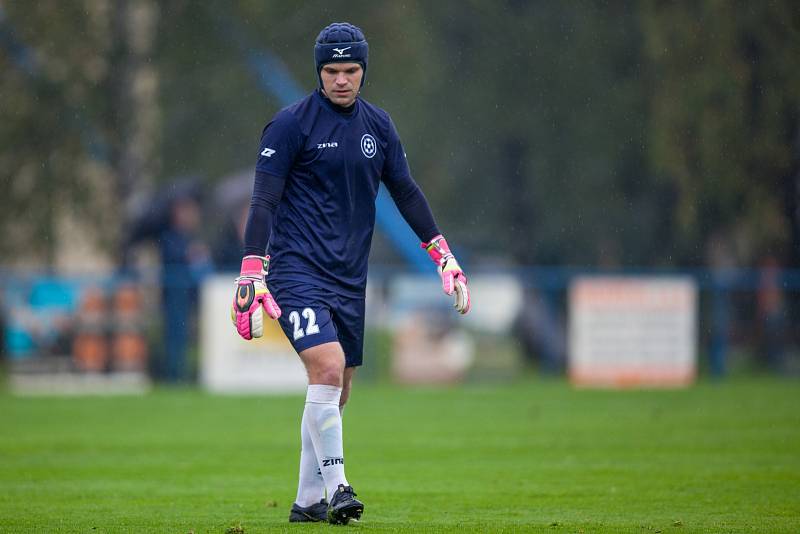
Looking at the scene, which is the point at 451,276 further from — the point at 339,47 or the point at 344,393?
the point at 339,47

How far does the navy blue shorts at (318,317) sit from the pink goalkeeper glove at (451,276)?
1.69ft

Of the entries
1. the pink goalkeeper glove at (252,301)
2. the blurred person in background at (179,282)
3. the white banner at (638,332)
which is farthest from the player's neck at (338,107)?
the blurred person in background at (179,282)

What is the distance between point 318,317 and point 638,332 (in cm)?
1417

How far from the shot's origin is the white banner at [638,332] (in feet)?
69.1

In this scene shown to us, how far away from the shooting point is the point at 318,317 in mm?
7438

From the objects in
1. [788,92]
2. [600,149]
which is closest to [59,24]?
[600,149]

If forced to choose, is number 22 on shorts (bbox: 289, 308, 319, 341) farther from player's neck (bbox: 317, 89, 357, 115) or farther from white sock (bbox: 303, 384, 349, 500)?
player's neck (bbox: 317, 89, 357, 115)

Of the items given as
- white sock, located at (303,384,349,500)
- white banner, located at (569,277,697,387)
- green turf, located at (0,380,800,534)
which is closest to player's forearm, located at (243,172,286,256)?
white sock, located at (303,384,349,500)

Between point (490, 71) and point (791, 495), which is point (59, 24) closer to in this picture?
point (490, 71)

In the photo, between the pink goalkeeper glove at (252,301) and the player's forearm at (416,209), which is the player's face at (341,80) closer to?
the player's forearm at (416,209)

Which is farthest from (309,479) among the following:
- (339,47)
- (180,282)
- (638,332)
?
(180,282)

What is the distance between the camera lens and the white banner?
69.1ft

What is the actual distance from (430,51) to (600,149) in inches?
173

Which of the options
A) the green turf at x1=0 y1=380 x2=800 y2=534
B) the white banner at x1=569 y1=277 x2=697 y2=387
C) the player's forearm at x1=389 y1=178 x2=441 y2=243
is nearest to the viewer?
the green turf at x1=0 y1=380 x2=800 y2=534
